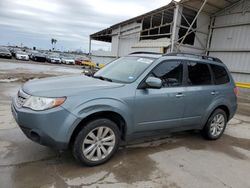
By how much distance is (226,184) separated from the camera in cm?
318

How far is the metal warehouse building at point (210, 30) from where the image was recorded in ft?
45.9

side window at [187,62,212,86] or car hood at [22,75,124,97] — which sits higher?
side window at [187,62,212,86]

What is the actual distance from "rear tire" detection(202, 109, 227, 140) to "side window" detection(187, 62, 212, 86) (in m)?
0.75

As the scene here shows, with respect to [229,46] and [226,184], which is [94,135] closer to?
[226,184]

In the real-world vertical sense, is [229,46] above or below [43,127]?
above

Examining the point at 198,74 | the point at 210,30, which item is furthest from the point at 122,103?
the point at 210,30

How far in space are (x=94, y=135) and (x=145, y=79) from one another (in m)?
1.20

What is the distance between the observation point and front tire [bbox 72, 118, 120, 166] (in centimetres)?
310

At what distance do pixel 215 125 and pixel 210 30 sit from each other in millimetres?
13211

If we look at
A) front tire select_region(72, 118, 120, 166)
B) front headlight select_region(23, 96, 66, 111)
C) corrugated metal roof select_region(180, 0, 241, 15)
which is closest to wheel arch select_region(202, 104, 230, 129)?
front tire select_region(72, 118, 120, 166)

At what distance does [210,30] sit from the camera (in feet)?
53.3

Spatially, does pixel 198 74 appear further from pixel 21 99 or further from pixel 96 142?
pixel 21 99

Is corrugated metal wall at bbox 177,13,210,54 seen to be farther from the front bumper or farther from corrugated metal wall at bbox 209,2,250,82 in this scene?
the front bumper

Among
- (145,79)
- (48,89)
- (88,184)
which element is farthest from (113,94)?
(88,184)
